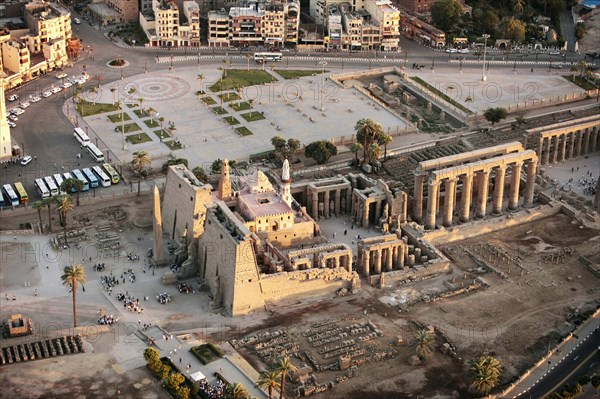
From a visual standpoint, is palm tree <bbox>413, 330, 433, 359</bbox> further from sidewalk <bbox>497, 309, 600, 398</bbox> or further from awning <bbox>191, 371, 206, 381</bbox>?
awning <bbox>191, 371, 206, 381</bbox>

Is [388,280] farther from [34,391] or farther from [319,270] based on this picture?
[34,391]

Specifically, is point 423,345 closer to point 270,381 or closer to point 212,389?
point 270,381

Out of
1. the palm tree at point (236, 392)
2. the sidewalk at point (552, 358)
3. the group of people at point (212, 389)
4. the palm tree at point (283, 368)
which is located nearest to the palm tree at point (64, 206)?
the group of people at point (212, 389)

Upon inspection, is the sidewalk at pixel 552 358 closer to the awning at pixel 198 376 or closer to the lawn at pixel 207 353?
the lawn at pixel 207 353

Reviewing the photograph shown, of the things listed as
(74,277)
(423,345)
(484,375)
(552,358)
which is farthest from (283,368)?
(552,358)

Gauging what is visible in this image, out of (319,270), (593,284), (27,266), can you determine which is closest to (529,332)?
(593,284)

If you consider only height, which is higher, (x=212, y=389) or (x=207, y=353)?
(x=207, y=353)
